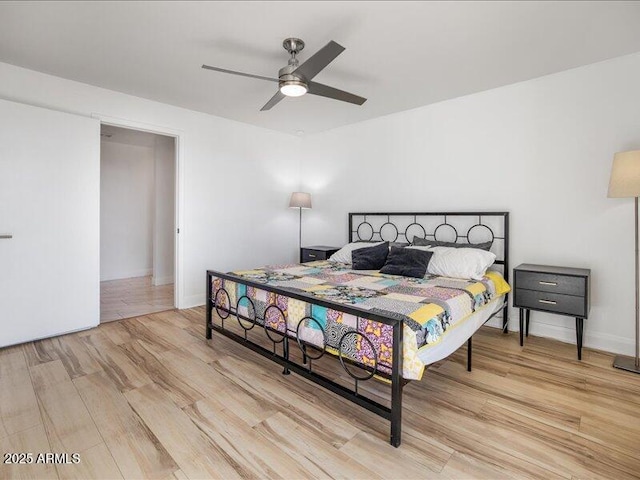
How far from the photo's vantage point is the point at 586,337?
10.0 feet

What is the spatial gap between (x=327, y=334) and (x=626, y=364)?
256 centimetres

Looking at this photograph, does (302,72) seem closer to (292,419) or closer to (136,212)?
(292,419)

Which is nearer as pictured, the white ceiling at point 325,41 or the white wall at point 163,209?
the white ceiling at point 325,41

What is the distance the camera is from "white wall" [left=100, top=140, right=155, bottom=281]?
240 inches

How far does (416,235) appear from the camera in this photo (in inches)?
165

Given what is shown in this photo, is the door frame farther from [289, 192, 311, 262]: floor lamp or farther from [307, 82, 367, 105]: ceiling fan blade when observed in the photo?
[307, 82, 367, 105]: ceiling fan blade

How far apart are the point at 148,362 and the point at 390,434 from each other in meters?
2.00

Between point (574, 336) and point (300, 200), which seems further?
point (300, 200)

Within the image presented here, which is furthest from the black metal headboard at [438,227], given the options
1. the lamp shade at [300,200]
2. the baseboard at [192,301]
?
the baseboard at [192,301]

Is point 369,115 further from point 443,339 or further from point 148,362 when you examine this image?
point 148,362

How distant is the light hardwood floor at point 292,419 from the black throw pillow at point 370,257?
46.5 inches

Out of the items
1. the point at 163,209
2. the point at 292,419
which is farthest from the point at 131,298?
the point at 292,419

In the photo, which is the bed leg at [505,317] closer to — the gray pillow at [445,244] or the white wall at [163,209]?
the gray pillow at [445,244]

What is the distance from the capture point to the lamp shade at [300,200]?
16.8 ft
